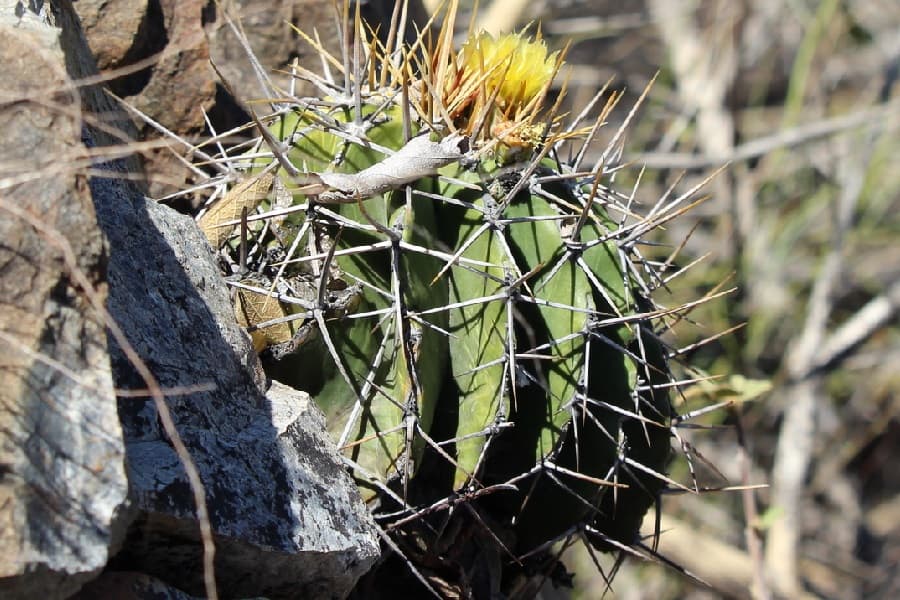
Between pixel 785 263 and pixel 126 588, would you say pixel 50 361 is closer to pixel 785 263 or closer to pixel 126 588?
pixel 126 588

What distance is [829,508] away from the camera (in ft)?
17.9

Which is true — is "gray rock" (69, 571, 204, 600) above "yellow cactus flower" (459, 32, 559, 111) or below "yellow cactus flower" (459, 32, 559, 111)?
below

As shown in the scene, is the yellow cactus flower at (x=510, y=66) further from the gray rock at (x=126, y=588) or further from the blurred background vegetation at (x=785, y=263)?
the blurred background vegetation at (x=785, y=263)

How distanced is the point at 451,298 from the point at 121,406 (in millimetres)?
659

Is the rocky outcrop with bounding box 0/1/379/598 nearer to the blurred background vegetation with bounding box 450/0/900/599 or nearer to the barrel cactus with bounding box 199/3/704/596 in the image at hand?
the barrel cactus with bounding box 199/3/704/596

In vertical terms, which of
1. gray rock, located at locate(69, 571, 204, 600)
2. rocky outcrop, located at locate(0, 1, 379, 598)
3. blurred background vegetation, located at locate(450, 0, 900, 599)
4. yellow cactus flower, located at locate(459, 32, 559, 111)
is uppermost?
yellow cactus flower, located at locate(459, 32, 559, 111)

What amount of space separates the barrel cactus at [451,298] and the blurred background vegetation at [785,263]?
7.58 feet

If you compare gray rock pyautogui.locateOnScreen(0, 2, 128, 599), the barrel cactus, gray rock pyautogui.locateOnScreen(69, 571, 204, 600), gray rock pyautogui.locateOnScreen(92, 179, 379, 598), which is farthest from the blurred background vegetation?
gray rock pyautogui.locateOnScreen(0, 2, 128, 599)

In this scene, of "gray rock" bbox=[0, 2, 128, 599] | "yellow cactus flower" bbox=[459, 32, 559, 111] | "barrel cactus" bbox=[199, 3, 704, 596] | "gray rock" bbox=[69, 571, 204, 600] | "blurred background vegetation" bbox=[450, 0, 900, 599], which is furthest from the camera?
"blurred background vegetation" bbox=[450, 0, 900, 599]

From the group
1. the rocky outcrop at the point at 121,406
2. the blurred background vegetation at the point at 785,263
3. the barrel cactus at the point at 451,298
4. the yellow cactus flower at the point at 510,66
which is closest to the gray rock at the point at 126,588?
the rocky outcrop at the point at 121,406

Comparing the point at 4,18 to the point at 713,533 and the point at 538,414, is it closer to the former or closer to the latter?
the point at 538,414

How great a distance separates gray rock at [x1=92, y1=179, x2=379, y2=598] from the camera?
1.38 m

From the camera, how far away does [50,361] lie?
109 centimetres

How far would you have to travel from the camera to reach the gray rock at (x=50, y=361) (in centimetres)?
106
